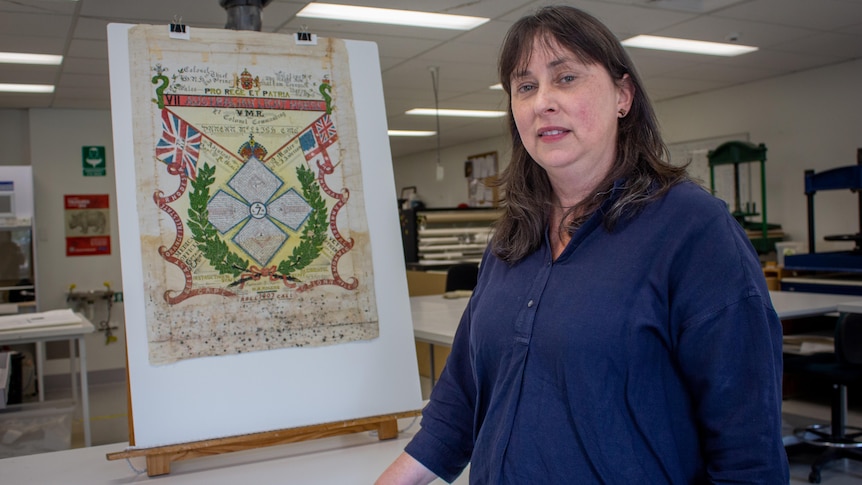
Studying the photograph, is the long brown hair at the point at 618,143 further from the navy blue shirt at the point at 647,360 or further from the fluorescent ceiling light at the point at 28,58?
the fluorescent ceiling light at the point at 28,58

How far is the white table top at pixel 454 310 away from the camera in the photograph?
2729 millimetres

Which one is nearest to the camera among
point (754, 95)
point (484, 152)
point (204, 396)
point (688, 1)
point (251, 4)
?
point (204, 396)

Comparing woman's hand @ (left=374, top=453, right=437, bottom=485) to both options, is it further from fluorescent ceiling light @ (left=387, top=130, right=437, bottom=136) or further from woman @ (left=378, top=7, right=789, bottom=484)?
fluorescent ceiling light @ (left=387, top=130, right=437, bottom=136)

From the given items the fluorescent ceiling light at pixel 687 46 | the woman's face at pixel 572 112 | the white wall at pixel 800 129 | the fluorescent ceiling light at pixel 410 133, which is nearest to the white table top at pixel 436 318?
the woman's face at pixel 572 112

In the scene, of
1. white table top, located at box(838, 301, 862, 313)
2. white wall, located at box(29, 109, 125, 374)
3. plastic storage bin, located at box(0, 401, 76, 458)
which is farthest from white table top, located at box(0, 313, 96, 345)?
white table top, located at box(838, 301, 862, 313)

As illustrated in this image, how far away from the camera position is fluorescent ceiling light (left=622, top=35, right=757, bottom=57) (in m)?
5.03

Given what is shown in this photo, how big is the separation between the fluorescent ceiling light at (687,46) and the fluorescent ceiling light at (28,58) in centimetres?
383

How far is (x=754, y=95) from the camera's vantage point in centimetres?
659

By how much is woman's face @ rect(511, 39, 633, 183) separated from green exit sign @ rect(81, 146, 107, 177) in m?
6.84

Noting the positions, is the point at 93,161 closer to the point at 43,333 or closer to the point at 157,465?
the point at 43,333

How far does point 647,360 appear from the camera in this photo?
3.12 ft

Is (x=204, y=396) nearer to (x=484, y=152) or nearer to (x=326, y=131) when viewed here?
(x=326, y=131)

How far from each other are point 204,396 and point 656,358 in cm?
96

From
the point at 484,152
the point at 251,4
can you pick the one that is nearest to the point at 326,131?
the point at 251,4
